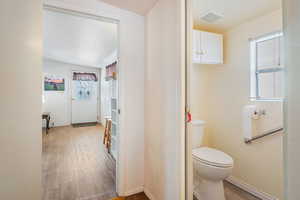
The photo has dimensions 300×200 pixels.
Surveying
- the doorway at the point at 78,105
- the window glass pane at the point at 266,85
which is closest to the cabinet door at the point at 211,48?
the window glass pane at the point at 266,85

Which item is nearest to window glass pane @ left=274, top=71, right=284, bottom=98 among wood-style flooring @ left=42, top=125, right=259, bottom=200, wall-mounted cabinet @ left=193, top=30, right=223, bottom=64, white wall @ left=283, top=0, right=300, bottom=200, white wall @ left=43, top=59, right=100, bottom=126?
wall-mounted cabinet @ left=193, top=30, right=223, bottom=64

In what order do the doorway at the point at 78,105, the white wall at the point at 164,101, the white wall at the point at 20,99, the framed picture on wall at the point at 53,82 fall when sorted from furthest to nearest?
the framed picture on wall at the point at 53,82, the doorway at the point at 78,105, the white wall at the point at 164,101, the white wall at the point at 20,99

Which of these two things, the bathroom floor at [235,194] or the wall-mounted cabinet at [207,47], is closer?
the bathroom floor at [235,194]

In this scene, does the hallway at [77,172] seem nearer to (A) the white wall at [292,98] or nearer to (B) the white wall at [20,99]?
(B) the white wall at [20,99]

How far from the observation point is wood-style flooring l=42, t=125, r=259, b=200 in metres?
1.59

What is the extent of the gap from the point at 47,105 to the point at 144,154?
186 inches

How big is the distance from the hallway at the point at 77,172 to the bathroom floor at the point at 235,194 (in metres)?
1.14

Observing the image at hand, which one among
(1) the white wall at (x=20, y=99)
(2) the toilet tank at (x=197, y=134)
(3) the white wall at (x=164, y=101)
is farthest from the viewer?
(2) the toilet tank at (x=197, y=134)

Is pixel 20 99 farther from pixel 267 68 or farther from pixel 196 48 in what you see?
pixel 267 68

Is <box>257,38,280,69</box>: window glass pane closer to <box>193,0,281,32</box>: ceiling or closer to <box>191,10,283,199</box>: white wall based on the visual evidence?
<box>191,10,283,199</box>: white wall

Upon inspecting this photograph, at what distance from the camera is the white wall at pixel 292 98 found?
0.49 metres

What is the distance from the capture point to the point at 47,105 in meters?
4.89

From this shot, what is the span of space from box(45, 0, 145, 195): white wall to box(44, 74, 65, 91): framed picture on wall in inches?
179

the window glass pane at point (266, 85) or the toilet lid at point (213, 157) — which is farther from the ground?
the window glass pane at point (266, 85)
